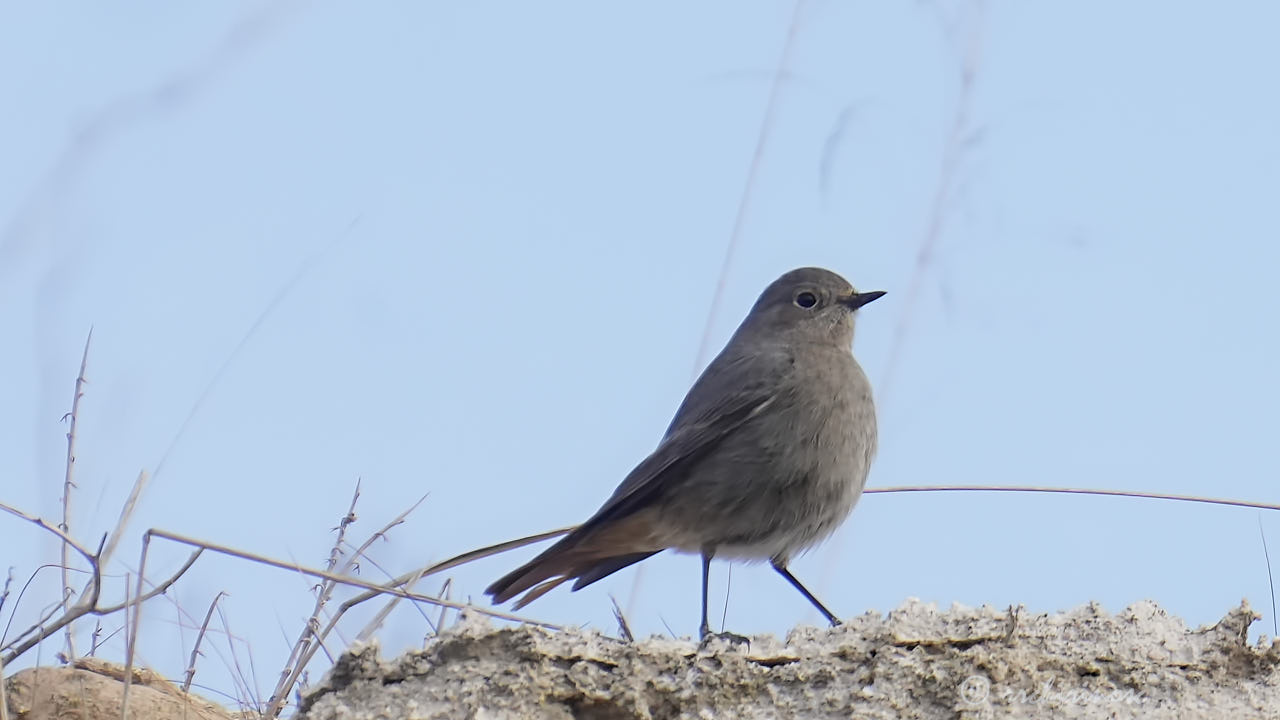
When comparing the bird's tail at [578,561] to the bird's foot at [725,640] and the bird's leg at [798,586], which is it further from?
the bird's foot at [725,640]

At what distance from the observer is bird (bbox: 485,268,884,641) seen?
4.84m

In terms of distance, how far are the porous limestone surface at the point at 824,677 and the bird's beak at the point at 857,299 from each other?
2929 millimetres

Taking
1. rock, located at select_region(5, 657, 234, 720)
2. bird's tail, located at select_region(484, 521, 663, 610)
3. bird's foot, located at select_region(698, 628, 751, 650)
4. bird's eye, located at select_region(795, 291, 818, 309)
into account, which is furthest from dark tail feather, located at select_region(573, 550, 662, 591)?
bird's foot, located at select_region(698, 628, 751, 650)

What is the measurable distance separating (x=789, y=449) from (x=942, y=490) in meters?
1.07

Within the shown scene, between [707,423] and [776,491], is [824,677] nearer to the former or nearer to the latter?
[776,491]

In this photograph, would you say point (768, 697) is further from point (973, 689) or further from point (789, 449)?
point (789, 449)

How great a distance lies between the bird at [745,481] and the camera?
484 cm

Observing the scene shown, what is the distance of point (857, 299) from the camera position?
5.80 metres

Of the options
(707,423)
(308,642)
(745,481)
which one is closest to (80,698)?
(308,642)

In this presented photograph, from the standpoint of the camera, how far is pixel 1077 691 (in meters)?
2.86

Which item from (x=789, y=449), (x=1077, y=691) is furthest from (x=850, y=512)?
(x=1077, y=691)

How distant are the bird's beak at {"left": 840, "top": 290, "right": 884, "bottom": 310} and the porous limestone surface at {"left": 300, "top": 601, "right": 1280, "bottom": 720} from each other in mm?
2929

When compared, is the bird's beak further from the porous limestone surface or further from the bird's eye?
the porous limestone surface

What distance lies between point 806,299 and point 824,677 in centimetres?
310
